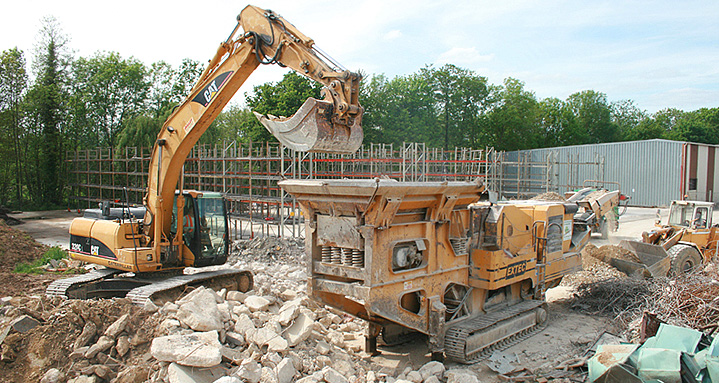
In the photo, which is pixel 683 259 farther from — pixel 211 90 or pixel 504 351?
pixel 211 90

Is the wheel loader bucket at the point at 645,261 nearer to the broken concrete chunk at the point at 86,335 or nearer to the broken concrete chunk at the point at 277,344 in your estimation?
the broken concrete chunk at the point at 277,344

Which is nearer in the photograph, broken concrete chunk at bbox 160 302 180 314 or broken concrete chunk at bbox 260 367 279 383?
broken concrete chunk at bbox 260 367 279 383

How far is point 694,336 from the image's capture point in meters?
5.95

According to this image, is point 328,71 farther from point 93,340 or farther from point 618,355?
point 618,355

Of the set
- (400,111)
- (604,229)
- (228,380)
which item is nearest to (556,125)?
(400,111)

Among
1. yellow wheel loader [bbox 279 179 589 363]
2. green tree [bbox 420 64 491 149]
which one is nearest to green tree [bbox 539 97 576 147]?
green tree [bbox 420 64 491 149]

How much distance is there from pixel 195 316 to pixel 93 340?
1295 millimetres

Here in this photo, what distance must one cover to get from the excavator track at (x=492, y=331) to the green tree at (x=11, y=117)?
3511cm

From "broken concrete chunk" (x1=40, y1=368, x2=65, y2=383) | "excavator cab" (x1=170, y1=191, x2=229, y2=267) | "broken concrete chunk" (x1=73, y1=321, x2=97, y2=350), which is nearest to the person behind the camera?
"broken concrete chunk" (x1=40, y1=368, x2=65, y2=383)

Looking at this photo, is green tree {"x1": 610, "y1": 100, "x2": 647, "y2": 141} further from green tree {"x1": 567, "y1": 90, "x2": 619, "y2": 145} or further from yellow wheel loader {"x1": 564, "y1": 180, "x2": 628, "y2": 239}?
yellow wheel loader {"x1": 564, "y1": 180, "x2": 628, "y2": 239}

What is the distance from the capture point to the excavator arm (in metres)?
6.12

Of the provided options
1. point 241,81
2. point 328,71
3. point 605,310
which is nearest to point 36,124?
point 241,81

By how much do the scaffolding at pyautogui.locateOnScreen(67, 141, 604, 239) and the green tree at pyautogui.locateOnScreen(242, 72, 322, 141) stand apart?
354 cm

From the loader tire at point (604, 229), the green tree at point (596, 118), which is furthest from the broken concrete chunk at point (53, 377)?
the green tree at point (596, 118)
